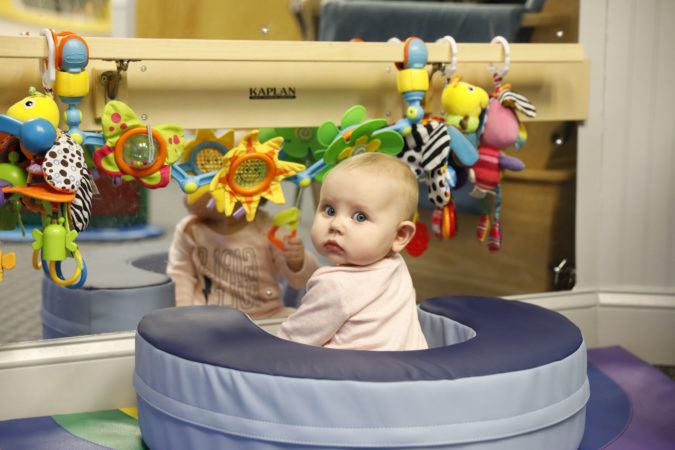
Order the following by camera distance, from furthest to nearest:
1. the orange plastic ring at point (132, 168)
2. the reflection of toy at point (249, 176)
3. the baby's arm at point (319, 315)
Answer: the reflection of toy at point (249, 176) → the orange plastic ring at point (132, 168) → the baby's arm at point (319, 315)

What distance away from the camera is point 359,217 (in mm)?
1180

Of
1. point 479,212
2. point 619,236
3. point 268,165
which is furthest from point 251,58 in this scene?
point 619,236

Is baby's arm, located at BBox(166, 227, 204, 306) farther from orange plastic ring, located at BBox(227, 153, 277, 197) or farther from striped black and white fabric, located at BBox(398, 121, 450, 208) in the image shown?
striped black and white fabric, located at BBox(398, 121, 450, 208)

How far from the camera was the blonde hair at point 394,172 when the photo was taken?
1.17 metres

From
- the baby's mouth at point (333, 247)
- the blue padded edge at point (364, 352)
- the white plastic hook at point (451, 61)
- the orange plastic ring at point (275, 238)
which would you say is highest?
the white plastic hook at point (451, 61)

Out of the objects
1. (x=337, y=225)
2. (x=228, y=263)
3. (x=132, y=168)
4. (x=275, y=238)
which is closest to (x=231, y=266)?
(x=228, y=263)

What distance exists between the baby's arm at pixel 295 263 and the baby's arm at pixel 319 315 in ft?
1.41

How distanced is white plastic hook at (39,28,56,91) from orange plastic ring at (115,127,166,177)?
0.13 metres

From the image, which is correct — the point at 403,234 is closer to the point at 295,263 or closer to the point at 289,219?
the point at 289,219

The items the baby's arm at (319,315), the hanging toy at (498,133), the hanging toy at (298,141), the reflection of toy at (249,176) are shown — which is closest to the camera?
the baby's arm at (319,315)

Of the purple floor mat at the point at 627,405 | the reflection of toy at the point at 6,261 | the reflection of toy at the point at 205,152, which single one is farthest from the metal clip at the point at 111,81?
the purple floor mat at the point at 627,405

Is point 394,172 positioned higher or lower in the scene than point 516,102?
lower

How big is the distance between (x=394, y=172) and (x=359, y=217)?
3.1 inches

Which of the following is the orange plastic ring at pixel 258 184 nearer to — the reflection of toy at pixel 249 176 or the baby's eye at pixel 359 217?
the reflection of toy at pixel 249 176
